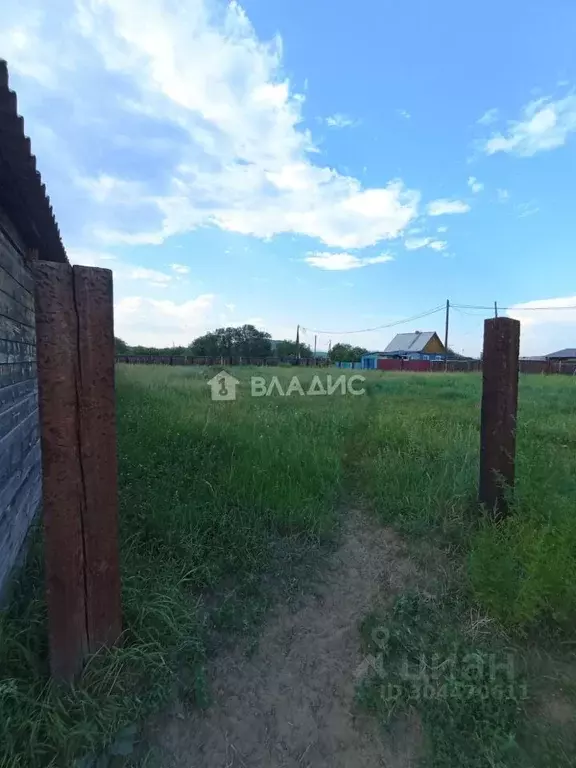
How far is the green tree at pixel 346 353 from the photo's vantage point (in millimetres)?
48438

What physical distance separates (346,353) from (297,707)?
4969cm

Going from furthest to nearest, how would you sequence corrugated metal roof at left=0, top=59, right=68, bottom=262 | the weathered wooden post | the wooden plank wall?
1. the weathered wooden post
2. the wooden plank wall
3. corrugated metal roof at left=0, top=59, right=68, bottom=262

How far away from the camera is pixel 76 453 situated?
1415mm

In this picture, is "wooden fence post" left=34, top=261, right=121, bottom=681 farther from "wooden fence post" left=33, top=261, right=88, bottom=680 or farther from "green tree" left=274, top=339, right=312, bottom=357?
"green tree" left=274, top=339, right=312, bottom=357

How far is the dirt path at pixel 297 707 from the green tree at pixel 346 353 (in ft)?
148

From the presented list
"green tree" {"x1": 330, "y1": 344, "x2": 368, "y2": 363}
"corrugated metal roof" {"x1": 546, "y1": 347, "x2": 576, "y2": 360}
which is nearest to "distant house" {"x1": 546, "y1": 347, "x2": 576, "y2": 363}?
"corrugated metal roof" {"x1": 546, "y1": 347, "x2": 576, "y2": 360}

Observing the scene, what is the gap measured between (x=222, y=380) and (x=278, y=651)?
34.9ft

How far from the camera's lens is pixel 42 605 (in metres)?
1.85

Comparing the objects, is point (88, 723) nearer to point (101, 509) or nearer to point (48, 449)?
point (101, 509)

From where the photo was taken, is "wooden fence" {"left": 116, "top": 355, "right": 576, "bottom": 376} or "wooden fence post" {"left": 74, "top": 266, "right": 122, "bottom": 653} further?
"wooden fence" {"left": 116, "top": 355, "right": 576, "bottom": 376}

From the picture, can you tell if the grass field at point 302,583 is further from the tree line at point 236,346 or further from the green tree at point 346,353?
the green tree at point 346,353

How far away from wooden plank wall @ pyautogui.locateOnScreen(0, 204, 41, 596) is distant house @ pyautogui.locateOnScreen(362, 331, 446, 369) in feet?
142

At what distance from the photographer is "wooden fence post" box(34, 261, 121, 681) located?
1361mm

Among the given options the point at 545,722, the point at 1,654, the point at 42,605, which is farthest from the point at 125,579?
the point at 545,722
